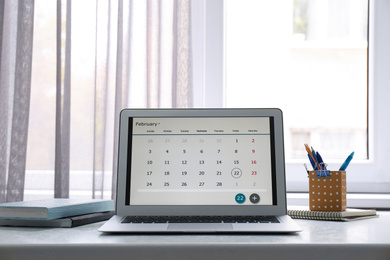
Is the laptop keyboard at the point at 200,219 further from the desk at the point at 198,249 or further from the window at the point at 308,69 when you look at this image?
the window at the point at 308,69

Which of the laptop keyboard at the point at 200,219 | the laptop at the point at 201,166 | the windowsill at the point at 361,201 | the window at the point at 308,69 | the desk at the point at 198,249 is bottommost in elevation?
the windowsill at the point at 361,201

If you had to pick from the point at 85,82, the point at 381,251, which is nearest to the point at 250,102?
the point at 85,82

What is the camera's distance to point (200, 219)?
955mm

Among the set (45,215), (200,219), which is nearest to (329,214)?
(200,219)

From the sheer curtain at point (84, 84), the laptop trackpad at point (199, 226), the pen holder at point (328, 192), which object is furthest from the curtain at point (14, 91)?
the pen holder at point (328, 192)

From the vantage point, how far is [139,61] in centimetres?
152

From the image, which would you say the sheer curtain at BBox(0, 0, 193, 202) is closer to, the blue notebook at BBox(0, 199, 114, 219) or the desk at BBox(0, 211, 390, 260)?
the blue notebook at BBox(0, 199, 114, 219)

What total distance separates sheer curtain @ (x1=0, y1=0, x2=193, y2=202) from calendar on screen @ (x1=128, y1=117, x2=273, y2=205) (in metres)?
0.44

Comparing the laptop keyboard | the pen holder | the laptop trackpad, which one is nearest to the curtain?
the laptop keyboard

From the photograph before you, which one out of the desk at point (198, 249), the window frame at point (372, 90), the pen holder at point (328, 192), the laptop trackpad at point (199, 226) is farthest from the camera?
the window frame at point (372, 90)

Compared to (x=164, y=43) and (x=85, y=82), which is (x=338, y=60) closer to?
(x=164, y=43)

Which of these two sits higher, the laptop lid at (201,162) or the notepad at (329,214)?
the laptop lid at (201,162)

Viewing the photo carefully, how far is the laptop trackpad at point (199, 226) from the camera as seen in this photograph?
33.4 inches

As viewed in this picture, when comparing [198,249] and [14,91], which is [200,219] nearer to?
[198,249]
